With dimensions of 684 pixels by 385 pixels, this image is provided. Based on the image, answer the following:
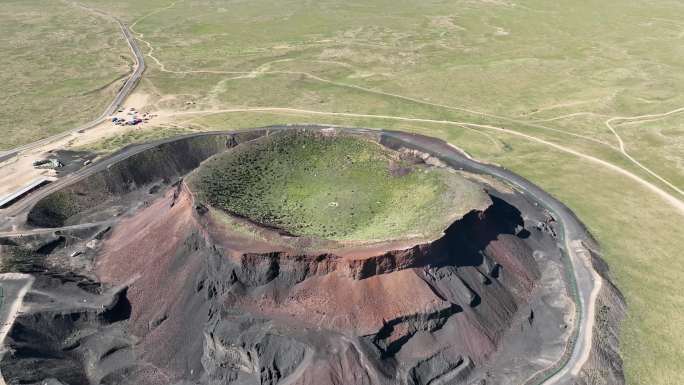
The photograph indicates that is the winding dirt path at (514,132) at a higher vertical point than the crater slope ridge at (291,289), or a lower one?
lower

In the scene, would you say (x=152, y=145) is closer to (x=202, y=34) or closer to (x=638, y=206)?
(x=638, y=206)

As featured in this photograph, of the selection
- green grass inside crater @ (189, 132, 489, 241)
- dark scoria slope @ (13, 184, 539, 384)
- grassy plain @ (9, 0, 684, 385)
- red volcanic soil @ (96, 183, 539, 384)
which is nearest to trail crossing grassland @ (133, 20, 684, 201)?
grassy plain @ (9, 0, 684, 385)

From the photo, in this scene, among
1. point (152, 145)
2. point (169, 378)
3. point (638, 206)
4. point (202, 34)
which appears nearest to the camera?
point (169, 378)

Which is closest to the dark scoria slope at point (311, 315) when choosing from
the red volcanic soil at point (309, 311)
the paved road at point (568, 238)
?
the red volcanic soil at point (309, 311)

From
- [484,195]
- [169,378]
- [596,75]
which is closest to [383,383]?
[169,378]

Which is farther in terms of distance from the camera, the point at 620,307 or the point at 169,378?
the point at 620,307

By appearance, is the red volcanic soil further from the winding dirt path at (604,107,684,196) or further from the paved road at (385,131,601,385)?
the winding dirt path at (604,107,684,196)

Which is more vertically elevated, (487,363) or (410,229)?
(410,229)

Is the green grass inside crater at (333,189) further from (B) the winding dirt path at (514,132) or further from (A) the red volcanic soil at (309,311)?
(B) the winding dirt path at (514,132)
